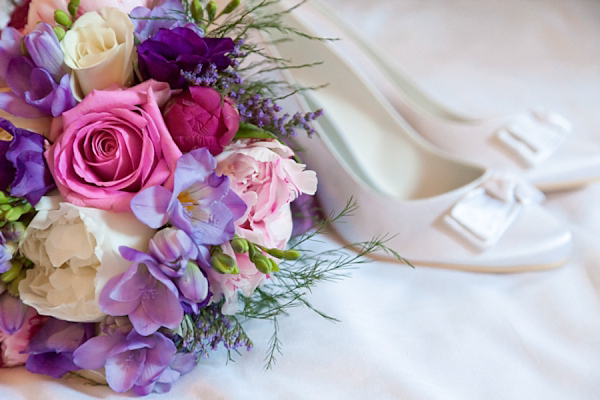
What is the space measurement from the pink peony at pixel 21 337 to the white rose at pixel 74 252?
0.21ft

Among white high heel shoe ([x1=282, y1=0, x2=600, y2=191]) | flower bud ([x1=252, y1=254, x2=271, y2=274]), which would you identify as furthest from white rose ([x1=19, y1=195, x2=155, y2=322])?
white high heel shoe ([x1=282, y1=0, x2=600, y2=191])

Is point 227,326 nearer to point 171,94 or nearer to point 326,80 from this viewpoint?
point 171,94

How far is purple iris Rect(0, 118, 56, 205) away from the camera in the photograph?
0.43 metres

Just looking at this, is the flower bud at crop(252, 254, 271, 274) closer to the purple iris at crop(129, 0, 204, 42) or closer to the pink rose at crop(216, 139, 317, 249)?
the pink rose at crop(216, 139, 317, 249)

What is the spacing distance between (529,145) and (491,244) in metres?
0.33

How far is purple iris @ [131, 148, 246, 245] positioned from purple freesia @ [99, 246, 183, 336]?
4 cm

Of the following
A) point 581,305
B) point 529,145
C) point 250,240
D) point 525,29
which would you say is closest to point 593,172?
point 529,145

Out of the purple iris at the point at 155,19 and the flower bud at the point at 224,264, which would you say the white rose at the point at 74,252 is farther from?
the purple iris at the point at 155,19

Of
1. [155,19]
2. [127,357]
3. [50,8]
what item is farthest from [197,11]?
[127,357]

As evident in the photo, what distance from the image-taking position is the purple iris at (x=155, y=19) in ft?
1.70

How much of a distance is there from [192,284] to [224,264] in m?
0.03

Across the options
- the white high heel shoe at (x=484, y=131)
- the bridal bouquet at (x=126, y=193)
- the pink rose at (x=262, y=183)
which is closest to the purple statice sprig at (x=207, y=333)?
the bridal bouquet at (x=126, y=193)

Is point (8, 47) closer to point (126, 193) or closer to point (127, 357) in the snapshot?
point (126, 193)

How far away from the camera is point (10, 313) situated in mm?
482
